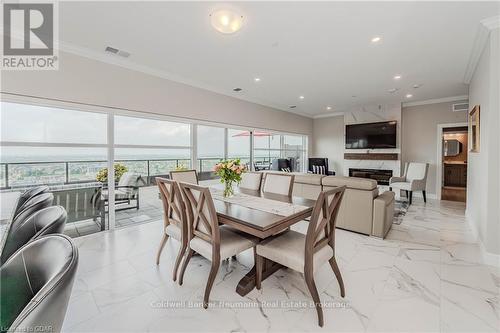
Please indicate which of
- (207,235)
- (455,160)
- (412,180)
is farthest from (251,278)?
(455,160)

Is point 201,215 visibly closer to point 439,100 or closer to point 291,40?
point 291,40

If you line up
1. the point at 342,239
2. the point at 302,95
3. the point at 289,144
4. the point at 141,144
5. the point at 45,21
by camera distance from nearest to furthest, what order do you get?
the point at 45,21, the point at 342,239, the point at 141,144, the point at 302,95, the point at 289,144

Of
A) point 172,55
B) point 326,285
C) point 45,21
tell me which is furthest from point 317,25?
point 45,21

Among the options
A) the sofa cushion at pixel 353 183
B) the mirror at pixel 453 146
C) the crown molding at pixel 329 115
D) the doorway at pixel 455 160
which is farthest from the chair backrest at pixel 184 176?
the mirror at pixel 453 146

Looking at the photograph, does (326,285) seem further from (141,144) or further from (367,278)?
(141,144)

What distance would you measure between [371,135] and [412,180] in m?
1.92

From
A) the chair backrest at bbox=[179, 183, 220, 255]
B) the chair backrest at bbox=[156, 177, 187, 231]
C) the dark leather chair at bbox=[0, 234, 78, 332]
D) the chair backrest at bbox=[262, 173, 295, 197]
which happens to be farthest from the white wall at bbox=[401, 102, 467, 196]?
the dark leather chair at bbox=[0, 234, 78, 332]

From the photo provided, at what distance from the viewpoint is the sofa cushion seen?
3344mm

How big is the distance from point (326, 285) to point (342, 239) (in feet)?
4.27

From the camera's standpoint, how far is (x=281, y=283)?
2.26 meters

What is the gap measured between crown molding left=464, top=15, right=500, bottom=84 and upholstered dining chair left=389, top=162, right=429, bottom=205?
255cm

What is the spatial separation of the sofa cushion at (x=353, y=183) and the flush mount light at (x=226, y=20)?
8.50 feet

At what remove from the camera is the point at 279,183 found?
311 cm

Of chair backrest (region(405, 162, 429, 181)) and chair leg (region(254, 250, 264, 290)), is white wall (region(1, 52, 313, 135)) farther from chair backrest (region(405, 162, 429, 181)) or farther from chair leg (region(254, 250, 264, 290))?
chair backrest (region(405, 162, 429, 181))
